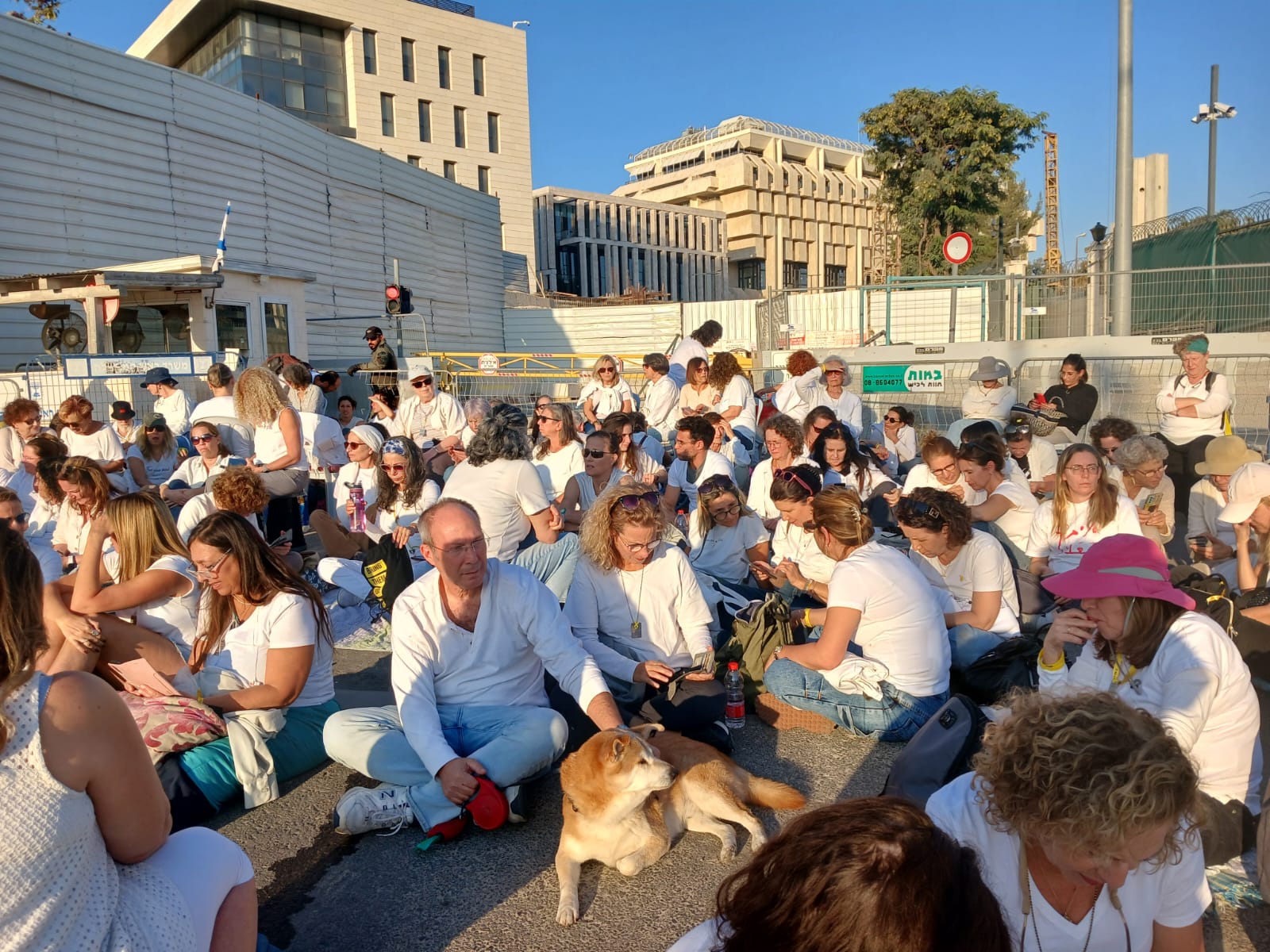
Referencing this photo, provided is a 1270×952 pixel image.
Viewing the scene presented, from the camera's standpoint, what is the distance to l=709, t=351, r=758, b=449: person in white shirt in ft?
30.3

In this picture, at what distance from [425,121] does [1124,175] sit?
98.1 feet

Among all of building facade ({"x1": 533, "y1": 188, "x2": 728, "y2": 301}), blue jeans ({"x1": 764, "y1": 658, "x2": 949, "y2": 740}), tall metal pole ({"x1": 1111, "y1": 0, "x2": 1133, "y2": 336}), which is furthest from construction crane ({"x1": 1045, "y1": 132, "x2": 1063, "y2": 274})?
blue jeans ({"x1": 764, "y1": 658, "x2": 949, "y2": 740})

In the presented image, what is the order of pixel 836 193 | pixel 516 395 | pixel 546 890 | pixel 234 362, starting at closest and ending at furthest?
pixel 546 890 < pixel 234 362 < pixel 516 395 < pixel 836 193

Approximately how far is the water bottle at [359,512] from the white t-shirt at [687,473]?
8.18 feet

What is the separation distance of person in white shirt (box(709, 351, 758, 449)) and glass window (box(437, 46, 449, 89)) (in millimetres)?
31738

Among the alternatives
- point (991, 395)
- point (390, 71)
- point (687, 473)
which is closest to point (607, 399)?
point (687, 473)

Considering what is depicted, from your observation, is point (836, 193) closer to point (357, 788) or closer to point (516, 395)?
point (516, 395)

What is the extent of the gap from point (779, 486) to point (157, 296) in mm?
11135

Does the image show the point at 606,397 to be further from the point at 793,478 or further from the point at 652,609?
the point at 652,609

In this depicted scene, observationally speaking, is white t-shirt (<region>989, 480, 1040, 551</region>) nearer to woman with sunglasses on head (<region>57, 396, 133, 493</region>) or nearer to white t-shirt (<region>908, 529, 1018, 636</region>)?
white t-shirt (<region>908, 529, 1018, 636</region>)

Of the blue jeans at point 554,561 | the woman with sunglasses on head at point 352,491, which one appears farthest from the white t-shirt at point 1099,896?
the woman with sunglasses on head at point 352,491

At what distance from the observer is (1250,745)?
280 centimetres

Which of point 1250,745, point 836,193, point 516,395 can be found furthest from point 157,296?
point 836,193

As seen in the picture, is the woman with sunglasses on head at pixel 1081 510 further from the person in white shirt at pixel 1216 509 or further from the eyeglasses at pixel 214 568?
the eyeglasses at pixel 214 568
